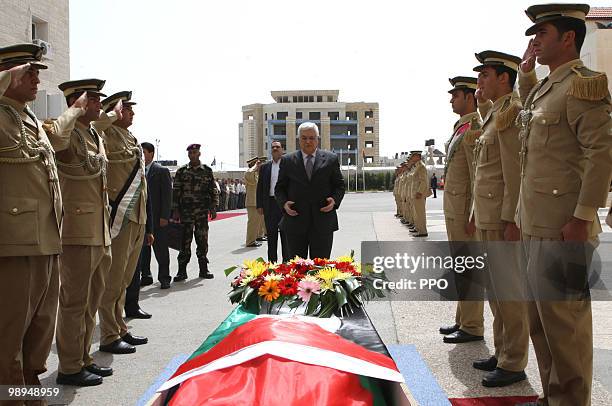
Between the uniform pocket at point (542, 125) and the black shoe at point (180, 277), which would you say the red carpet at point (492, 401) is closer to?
the uniform pocket at point (542, 125)

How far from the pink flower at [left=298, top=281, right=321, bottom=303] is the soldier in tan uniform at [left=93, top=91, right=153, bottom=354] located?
2105 millimetres

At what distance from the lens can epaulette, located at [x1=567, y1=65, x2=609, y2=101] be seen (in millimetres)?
3287

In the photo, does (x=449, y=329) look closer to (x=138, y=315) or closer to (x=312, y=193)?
(x=312, y=193)

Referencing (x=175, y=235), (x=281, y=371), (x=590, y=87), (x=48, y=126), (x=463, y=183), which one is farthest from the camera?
(x=175, y=235)

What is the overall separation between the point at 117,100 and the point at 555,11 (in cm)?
410

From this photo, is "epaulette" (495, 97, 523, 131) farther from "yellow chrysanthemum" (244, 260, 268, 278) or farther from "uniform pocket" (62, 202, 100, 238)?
"uniform pocket" (62, 202, 100, 238)

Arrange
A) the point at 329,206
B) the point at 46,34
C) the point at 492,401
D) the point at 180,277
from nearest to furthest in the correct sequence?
the point at 492,401 < the point at 329,206 < the point at 180,277 < the point at 46,34

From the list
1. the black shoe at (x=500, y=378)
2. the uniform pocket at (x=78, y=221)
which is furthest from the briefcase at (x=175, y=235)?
the black shoe at (x=500, y=378)

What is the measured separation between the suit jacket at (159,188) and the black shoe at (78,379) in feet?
13.3

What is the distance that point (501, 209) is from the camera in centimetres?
455

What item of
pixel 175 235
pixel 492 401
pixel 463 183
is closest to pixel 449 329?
pixel 463 183

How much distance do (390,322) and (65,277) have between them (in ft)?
10.6

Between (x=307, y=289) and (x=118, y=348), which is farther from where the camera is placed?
(x=118, y=348)

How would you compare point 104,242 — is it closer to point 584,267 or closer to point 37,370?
point 37,370
